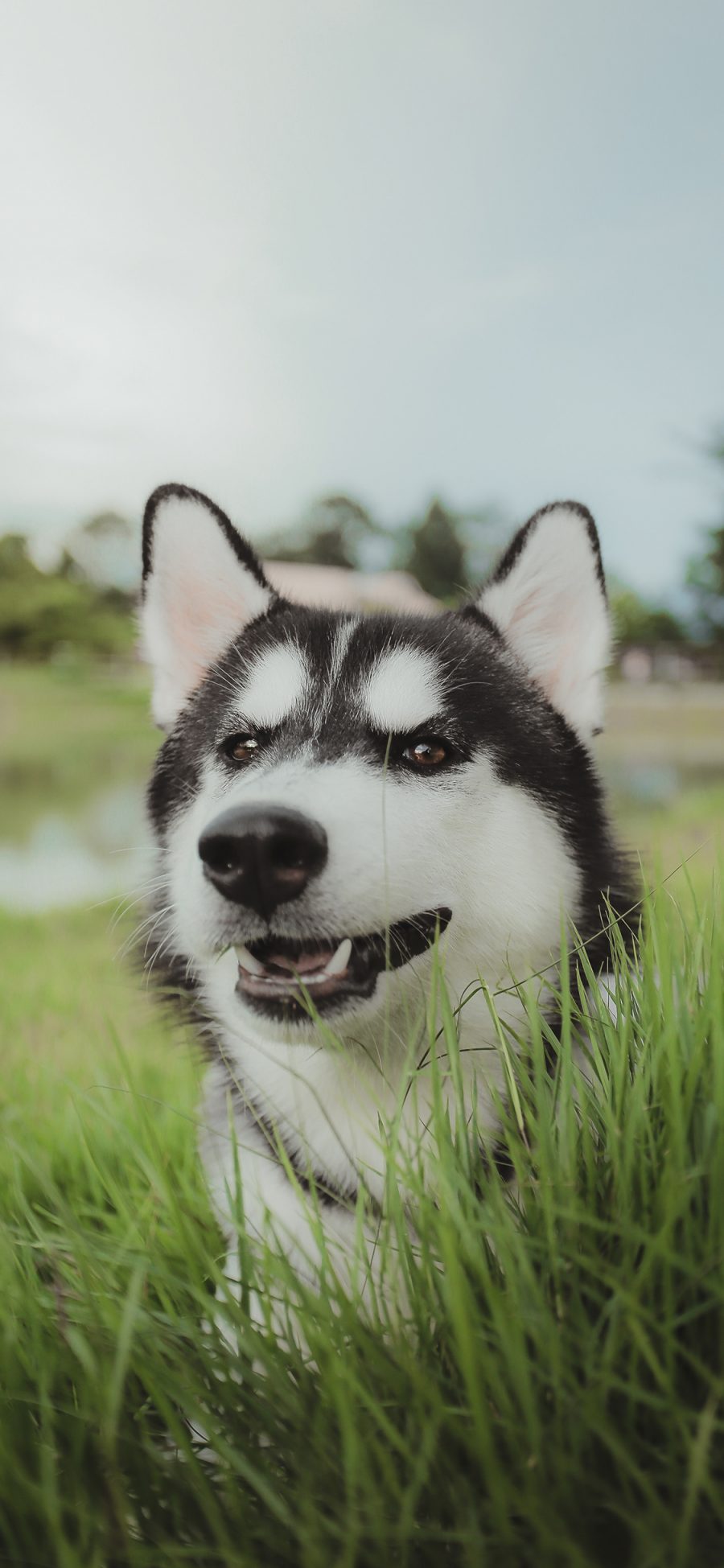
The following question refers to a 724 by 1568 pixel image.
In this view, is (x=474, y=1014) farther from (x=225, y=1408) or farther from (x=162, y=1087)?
(x=162, y=1087)

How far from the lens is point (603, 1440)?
1.16 m

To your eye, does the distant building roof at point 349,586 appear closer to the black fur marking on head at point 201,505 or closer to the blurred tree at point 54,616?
the black fur marking on head at point 201,505

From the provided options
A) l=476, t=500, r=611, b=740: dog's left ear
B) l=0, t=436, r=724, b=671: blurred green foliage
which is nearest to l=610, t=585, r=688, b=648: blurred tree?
l=0, t=436, r=724, b=671: blurred green foliage

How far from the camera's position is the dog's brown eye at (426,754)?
7.27 feet

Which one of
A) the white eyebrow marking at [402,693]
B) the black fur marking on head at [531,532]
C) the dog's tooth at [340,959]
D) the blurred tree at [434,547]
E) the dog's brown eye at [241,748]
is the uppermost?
the blurred tree at [434,547]

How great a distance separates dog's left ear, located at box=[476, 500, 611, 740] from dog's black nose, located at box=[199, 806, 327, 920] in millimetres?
1103

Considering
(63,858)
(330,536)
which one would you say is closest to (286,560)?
(330,536)

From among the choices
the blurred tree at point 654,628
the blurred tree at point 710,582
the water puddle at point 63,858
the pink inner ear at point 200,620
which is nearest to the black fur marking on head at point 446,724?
the pink inner ear at point 200,620

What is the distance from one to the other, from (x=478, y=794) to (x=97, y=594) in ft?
140

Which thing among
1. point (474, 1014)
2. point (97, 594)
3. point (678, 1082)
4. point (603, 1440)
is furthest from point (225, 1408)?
point (97, 594)

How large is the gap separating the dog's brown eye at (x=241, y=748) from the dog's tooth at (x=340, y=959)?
62 centimetres

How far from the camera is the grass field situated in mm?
1139

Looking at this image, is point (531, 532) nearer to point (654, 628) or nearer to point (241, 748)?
point (241, 748)

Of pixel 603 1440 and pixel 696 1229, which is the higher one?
pixel 696 1229
